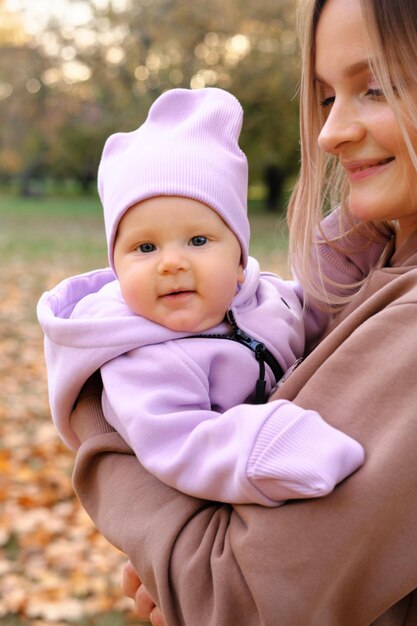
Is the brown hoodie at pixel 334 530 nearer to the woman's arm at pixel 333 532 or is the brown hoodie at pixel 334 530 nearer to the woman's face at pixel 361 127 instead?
the woman's arm at pixel 333 532

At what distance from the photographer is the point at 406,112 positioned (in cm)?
159

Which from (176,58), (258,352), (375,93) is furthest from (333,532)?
(176,58)

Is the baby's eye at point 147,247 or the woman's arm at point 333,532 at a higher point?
the baby's eye at point 147,247

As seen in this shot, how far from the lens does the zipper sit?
1.88 meters

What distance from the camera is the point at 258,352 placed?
6.33ft

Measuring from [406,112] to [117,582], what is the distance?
3.36m

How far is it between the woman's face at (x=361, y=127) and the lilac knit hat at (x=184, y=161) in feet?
0.94

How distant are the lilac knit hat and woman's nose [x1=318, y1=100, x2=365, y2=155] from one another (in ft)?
0.95

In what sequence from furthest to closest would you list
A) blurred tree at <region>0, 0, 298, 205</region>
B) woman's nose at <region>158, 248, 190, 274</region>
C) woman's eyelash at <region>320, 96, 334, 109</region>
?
blurred tree at <region>0, 0, 298, 205</region>, woman's eyelash at <region>320, 96, 334, 109</region>, woman's nose at <region>158, 248, 190, 274</region>

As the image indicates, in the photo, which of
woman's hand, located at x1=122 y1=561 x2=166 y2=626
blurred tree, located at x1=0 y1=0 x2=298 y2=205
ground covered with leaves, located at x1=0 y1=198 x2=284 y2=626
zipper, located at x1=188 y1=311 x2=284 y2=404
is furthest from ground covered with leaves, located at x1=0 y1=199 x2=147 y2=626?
blurred tree, located at x1=0 y1=0 x2=298 y2=205

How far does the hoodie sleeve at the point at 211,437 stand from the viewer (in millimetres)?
1379

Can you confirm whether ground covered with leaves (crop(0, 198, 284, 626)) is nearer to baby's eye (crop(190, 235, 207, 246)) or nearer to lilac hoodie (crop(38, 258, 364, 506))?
lilac hoodie (crop(38, 258, 364, 506))

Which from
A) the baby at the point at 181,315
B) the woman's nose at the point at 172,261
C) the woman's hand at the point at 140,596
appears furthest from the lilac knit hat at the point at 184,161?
the woman's hand at the point at 140,596

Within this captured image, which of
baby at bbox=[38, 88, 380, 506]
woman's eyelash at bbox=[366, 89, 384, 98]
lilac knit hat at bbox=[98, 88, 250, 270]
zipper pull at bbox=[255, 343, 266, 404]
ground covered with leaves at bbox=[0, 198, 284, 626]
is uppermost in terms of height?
woman's eyelash at bbox=[366, 89, 384, 98]
